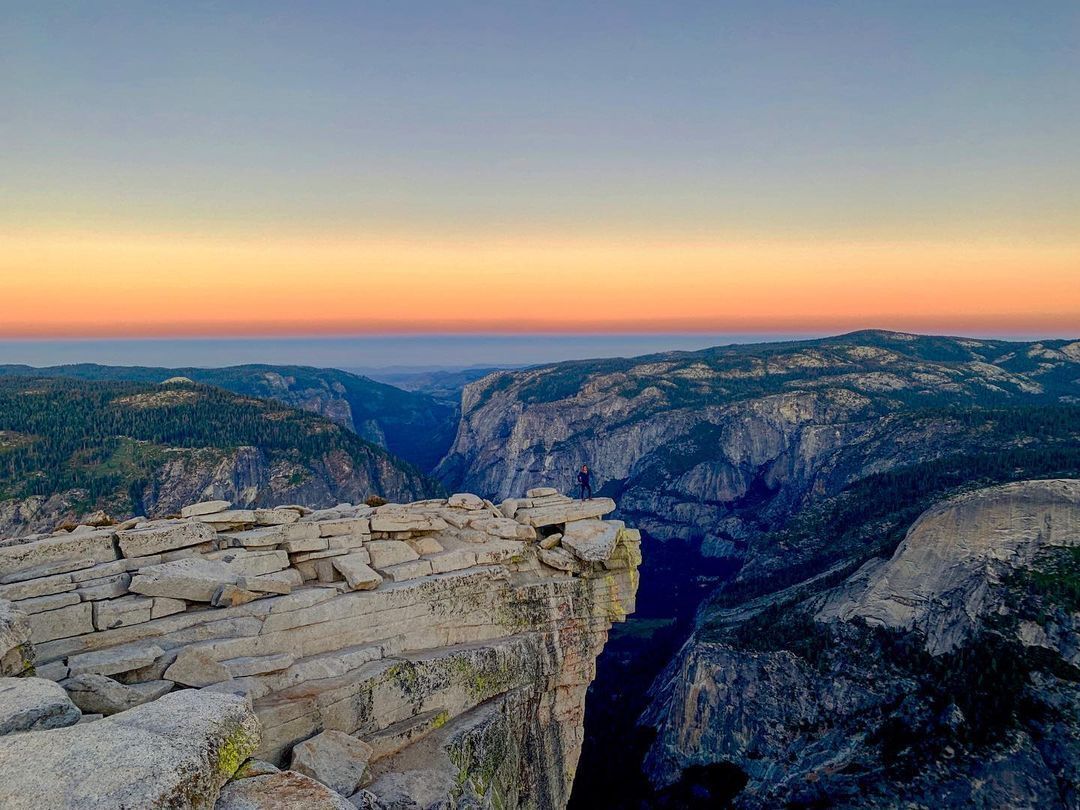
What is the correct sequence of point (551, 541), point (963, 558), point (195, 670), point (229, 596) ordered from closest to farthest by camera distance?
point (195, 670) → point (229, 596) → point (551, 541) → point (963, 558)

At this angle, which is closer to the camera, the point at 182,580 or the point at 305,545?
the point at 182,580

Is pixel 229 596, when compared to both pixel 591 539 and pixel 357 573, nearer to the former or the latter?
pixel 357 573

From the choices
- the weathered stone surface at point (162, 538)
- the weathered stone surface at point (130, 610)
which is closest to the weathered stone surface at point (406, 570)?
the weathered stone surface at point (162, 538)

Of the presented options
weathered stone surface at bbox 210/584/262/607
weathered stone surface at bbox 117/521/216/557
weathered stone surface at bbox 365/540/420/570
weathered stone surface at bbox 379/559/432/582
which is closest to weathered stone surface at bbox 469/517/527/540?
weathered stone surface at bbox 365/540/420/570

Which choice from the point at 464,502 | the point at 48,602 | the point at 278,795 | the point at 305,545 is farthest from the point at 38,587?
the point at 464,502

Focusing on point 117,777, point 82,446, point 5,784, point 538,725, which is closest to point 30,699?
point 5,784

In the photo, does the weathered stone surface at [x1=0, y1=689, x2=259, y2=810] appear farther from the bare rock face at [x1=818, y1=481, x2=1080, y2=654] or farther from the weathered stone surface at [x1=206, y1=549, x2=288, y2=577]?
the bare rock face at [x1=818, y1=481, x2=1080, y2=654]
